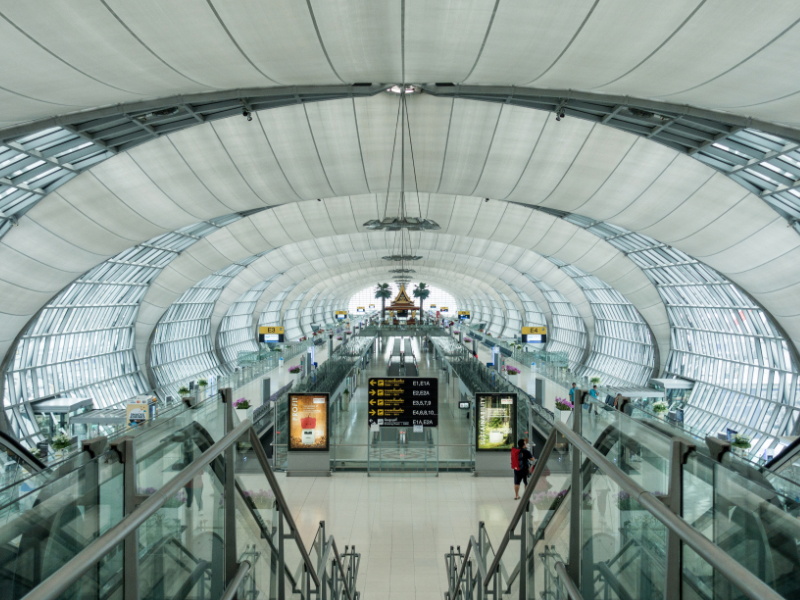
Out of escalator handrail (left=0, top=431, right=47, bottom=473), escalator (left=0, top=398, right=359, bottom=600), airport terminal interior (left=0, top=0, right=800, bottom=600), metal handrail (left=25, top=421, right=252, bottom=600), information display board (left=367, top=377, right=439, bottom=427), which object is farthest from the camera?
information display board (left=367, top=377, right=439, bottom=427)

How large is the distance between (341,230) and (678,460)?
3973 centimetres

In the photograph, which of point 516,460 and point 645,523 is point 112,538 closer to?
point 645,523

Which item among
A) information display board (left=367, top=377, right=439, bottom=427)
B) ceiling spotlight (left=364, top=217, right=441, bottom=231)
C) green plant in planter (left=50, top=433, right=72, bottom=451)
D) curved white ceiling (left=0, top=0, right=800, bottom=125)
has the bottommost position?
green plant in planter (left=50, top=433, right=72, bottom=451)

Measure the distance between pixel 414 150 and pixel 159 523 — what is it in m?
24.2

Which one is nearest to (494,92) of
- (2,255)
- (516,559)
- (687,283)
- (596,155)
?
(596,155)

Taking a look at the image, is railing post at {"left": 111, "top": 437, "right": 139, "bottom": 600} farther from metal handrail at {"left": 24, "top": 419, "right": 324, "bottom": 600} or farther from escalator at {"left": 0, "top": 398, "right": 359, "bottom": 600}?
metal handrail at {"left": 24, "top": 419, "right": 324, "bottom": 600}

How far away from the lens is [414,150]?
25.8 meters

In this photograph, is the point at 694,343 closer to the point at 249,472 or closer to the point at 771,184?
the point at 771,184

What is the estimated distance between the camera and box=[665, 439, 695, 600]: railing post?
8.19 ft

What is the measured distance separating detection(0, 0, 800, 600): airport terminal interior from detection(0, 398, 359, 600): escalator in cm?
2

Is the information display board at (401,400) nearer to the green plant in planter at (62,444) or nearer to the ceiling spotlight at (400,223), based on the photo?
the ceiling spotlight at (400,223)

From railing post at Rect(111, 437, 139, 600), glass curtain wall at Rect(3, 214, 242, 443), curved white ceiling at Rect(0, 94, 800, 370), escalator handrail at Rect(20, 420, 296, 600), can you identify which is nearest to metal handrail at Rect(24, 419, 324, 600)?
escalator handrail at Rect(20, 420, 296, 600)

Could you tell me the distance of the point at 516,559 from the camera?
586 centimetres

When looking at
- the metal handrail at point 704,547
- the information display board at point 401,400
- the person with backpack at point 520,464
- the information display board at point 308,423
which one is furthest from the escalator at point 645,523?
the information display board at point 308,423
